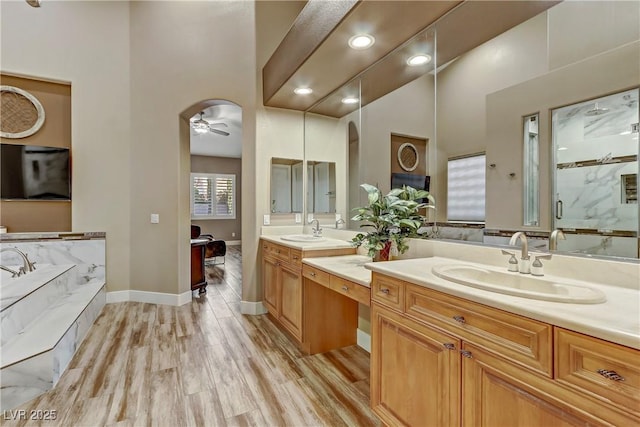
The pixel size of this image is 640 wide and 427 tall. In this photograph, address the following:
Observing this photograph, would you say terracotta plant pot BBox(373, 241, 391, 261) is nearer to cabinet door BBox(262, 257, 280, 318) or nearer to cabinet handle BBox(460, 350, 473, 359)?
cabinet handle BBox(460, 350, 473, 359)

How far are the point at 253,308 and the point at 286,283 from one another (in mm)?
993

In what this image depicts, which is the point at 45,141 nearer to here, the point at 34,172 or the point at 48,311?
the point at 34,172

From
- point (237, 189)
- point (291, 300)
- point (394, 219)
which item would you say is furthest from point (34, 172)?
point (237, 189)

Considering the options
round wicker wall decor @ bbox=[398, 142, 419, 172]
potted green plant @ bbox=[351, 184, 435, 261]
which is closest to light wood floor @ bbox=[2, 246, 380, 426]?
potted green plant @ bbox=[351, 184, 435, 261]

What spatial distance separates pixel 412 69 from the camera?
2.29 metres

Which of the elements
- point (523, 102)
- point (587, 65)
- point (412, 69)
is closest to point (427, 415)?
point (523, 102)

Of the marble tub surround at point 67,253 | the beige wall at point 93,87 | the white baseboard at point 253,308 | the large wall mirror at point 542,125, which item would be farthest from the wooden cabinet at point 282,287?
the marble tub surround at point 67,253

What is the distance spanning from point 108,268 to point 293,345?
9.30ft

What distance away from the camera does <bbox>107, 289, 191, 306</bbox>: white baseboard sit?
388cm

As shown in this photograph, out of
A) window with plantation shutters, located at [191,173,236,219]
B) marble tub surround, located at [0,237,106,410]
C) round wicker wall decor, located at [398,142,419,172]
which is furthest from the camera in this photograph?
window with plantation shutters, located at [191,173,236,219]

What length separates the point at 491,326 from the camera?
108 cm

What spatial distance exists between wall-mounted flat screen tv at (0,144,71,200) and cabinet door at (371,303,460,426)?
4220mm

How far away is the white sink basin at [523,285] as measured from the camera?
102cm

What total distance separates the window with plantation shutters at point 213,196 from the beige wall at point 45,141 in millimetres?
4935
